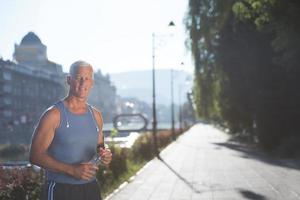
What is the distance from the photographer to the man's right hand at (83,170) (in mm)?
3695

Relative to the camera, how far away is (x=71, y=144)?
3.77 metres

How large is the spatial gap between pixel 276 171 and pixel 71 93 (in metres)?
17.2

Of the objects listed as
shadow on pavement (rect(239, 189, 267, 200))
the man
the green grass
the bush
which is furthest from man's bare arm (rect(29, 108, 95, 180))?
the green grass

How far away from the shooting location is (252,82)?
3122 centimetres

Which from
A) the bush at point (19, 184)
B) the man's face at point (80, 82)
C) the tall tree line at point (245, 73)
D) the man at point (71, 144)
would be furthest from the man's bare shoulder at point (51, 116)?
the tall tree line at point (245, 73)

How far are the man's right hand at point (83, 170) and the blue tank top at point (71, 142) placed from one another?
0.25ft

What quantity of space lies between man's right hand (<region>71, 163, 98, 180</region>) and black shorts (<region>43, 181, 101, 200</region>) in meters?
0.16

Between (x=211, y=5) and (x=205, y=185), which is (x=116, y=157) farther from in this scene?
(x=211, y=5)

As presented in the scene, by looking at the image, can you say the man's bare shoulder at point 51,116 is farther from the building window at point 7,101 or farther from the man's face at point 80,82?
the building window at point 7,101

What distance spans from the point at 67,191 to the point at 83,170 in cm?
26

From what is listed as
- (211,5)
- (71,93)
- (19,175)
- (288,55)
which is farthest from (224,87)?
(71,93)

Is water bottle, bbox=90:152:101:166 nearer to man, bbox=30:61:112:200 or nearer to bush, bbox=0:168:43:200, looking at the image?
man, bbox=30:61:112:200

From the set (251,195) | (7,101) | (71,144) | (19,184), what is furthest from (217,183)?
(7,101)

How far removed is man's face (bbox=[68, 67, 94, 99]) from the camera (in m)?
3.90
